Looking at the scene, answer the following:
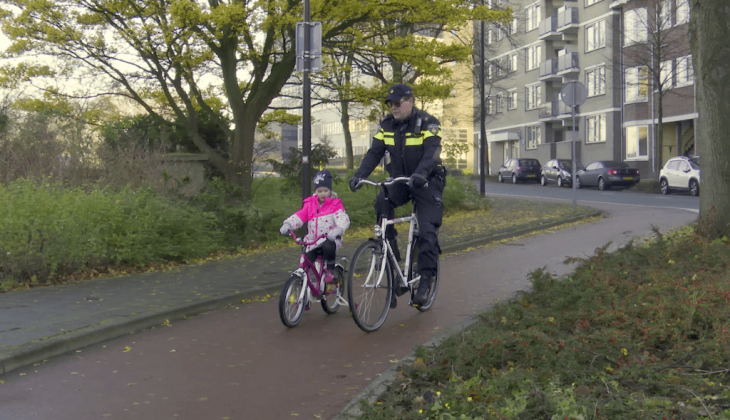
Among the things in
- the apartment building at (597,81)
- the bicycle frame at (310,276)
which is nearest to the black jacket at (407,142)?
the bicycle frame at (310,276)

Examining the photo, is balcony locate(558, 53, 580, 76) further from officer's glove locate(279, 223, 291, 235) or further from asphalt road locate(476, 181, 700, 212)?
officer's glove locate(279, 223, 291, 235)

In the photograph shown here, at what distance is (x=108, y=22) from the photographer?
16688 mm

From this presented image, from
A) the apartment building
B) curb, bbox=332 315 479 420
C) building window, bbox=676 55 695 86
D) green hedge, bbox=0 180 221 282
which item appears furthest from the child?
building window, bbox=676 55 695 86

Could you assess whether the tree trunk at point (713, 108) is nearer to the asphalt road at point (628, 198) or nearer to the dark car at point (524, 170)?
the asphalt road at point (628, 198)

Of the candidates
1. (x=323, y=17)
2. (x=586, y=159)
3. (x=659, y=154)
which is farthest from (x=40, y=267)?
(x=586, y=159)

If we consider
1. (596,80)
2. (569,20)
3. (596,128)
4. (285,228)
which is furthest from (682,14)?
(285,228)

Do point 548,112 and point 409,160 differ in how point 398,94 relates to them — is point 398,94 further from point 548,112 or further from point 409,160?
point 548,112

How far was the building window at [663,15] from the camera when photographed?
37562 mm

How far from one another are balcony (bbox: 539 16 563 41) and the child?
5257 centimetres

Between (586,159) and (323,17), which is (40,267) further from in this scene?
(586,159)

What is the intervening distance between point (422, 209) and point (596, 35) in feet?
159

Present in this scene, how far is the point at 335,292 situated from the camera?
751 centimetres

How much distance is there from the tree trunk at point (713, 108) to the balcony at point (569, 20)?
45.4 meters

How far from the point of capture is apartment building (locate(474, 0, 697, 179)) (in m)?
41.1
